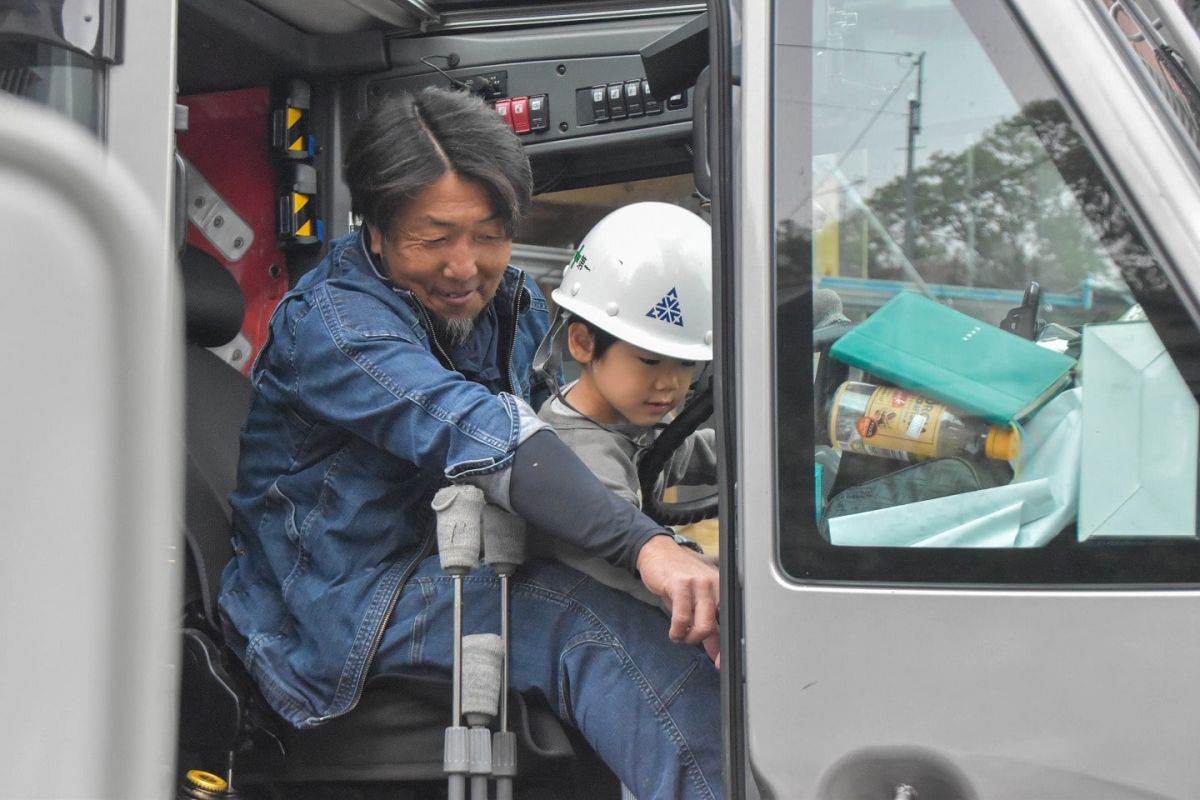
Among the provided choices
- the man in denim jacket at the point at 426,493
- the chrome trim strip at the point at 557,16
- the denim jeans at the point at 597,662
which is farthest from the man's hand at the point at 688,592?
the chrome trim strip at the point at 557,16

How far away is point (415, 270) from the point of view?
7.19ft

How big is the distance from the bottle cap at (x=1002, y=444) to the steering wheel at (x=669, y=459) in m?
0.63

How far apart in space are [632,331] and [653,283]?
78 mm

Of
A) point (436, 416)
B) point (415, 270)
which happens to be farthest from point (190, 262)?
point (436, 416)

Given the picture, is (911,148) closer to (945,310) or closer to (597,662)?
(945,310)

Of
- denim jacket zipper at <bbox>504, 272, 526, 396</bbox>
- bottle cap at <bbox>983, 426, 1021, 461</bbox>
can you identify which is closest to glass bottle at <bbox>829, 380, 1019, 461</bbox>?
bottle cap at <bbox>983, 426, 1021, 461</bbox>

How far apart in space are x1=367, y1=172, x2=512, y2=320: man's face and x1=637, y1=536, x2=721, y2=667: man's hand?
65 centimetres

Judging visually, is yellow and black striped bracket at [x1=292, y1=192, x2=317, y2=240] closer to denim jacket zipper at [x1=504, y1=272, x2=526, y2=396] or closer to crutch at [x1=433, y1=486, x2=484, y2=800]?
denim jacket zipper at [x1=504, y1=272, x2=526, y2=396]

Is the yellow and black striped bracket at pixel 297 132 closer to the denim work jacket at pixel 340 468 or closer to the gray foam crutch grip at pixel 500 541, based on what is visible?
the denim work jacket at pixel 340 468

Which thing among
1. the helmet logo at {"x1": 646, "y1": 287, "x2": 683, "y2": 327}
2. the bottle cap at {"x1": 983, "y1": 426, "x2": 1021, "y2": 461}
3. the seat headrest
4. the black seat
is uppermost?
the seat headrest

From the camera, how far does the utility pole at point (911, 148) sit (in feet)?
4.97

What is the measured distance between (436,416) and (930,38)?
791 millimetres

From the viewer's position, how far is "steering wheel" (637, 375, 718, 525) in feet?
Result: 7.04

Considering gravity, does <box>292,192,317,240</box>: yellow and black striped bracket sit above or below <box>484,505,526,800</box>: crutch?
above
